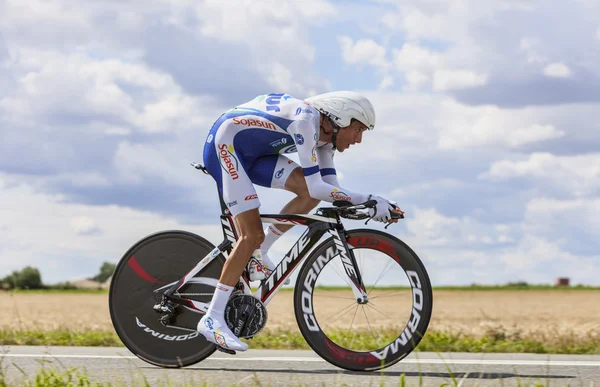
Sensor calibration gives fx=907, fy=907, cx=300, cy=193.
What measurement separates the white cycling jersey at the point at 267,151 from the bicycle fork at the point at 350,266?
36 centimetres

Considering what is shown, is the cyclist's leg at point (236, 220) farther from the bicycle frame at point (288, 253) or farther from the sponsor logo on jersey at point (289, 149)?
the sponsor logo on jersey at point (289, 149)

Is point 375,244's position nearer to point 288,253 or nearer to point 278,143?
point 288,253

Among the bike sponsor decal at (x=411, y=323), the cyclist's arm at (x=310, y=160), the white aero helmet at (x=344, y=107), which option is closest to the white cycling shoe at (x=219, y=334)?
the bike sponsor decal at (x=411, y=323)

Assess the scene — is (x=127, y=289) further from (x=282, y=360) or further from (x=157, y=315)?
(x=282, y=360)

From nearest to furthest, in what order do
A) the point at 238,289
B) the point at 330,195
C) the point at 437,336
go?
the point at 330,195
the point at 238,289
the point at 437,336

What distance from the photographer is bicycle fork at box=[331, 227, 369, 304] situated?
7.02m

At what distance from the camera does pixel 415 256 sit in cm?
694

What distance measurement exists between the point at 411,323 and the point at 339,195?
1.14 meters

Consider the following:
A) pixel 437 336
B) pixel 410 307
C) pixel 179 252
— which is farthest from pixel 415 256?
pixel 437 336

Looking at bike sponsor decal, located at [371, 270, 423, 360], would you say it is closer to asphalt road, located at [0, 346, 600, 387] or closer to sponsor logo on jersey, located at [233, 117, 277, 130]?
asphalt road, located at [0, 346, 600, 387]

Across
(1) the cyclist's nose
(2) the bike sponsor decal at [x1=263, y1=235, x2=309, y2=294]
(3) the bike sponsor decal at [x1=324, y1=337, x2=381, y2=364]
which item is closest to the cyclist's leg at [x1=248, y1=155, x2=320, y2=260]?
(2) the bike sponsor decal at [x1=263, y1=235, x2=309, y2=294]

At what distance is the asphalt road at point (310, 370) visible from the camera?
21.7 feet

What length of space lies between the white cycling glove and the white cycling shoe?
1.42m

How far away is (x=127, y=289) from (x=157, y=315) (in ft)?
1.14
